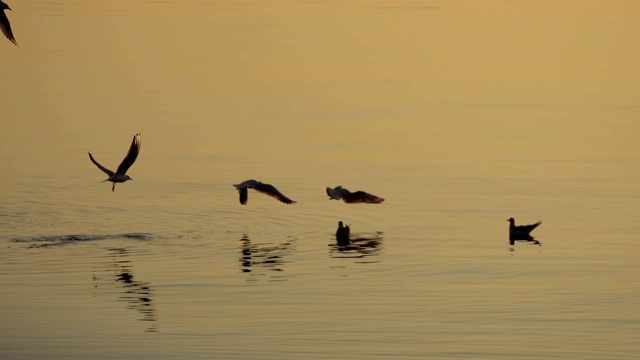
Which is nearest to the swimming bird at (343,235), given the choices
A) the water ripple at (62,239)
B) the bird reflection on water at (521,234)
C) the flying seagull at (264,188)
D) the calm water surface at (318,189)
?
the calm water surface at (318,189)

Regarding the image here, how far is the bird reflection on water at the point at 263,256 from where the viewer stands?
74.0ft

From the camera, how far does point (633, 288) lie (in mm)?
21391

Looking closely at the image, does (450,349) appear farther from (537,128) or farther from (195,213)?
(537,128)

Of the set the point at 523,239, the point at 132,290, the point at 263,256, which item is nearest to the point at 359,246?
the point at 263,256

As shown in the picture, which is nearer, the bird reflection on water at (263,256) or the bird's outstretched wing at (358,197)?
the bird reflection on water at (263,256)

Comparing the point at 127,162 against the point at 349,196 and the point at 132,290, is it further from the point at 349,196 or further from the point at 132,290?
the point at 132,290

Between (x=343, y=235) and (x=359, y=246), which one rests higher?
(x=343, y=235)

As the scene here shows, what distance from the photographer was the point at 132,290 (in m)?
21.0

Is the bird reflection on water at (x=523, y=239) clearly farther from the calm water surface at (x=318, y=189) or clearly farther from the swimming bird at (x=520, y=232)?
the calm water surface at (x=318, y=189)

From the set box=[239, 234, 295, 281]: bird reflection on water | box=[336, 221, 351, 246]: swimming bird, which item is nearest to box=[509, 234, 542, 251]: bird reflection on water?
box=[336, 221, 351, 246]: swimming bird

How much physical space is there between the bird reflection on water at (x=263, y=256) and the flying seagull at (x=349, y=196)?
4.87ft

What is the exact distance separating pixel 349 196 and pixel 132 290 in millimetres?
6425

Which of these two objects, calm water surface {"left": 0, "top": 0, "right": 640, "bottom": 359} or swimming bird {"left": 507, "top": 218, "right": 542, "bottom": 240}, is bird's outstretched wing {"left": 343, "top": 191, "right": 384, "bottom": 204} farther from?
swimming bird {"left": 507, "top": 218, "right": 542, "bottom": 240}

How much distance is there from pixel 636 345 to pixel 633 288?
3374 mm
